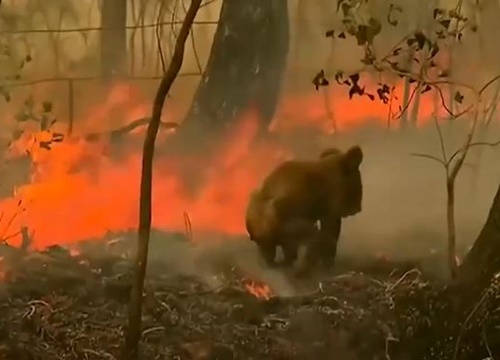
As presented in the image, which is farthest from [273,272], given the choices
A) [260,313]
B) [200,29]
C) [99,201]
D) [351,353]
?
[200,29]

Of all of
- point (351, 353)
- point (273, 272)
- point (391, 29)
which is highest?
point (391, 29)

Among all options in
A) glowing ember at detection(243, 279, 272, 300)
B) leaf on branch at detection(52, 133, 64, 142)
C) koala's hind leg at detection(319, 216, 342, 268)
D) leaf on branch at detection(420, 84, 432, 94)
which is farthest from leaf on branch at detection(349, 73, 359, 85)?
leaf on branch at detection(52, 133, 64, 142)

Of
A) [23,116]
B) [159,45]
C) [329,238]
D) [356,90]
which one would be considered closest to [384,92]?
[356,90]

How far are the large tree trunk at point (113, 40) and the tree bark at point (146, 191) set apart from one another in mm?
78

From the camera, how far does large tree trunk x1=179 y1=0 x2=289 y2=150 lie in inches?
47.3

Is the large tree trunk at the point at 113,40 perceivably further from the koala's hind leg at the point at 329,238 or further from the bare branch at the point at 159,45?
the koala's hind leg at the point at 329,238

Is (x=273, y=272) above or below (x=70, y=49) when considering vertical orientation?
below

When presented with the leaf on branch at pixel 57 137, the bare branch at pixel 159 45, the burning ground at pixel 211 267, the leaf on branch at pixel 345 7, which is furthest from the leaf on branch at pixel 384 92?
the leaf on branch at pixel 57 137

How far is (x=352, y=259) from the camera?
1214 mm

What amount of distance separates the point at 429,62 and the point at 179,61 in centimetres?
40

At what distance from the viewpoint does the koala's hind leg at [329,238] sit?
1.21 metres

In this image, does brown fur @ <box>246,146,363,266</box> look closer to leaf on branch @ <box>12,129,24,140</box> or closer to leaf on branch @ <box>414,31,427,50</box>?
leaf on branch @ <box>414,31,427,50</box>

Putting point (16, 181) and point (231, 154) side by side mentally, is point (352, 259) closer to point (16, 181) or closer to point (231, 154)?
point (231, 154)

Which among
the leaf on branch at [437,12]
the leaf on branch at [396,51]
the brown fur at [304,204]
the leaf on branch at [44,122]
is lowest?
the brown fur at [304,204]
